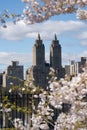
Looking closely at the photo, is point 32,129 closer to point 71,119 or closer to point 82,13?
point 71,119

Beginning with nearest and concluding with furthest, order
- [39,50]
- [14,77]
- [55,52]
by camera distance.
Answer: [14,77], [55,52], [39,50]

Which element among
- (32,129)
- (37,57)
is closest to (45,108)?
(32,129)

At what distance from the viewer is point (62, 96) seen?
2.70m

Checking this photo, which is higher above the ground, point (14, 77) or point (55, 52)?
point (14, 77)

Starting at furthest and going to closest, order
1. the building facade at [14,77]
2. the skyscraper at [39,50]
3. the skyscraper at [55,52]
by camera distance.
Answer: the skyscraper at [39,50] → the skyscraper at [55,52] → the building facade at [14,77]

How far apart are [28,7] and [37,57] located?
123 metres

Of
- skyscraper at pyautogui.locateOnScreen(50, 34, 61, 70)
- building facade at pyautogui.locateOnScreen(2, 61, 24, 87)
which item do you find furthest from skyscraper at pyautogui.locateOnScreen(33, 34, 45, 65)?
building facade at pyautogui.locateOnScreen(2, 61, 24, 87)

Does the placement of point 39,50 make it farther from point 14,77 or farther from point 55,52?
point 14,77

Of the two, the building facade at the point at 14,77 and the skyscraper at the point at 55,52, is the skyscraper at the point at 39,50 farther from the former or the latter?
the building facade at the point at 14,77

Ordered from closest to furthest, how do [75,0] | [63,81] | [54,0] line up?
1. [63,81]
2. [75,0]
3. [54,0]

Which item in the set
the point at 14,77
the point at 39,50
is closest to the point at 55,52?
the point at 39,50

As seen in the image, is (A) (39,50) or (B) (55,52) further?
(A) (39,50)

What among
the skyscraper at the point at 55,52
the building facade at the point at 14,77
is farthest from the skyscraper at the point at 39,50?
the building facade at the point at 14,77

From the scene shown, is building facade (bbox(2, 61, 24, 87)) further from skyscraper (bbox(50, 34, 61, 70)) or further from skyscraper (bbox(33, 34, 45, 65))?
skyscraper (bbox(33, 34, 45, 65))
